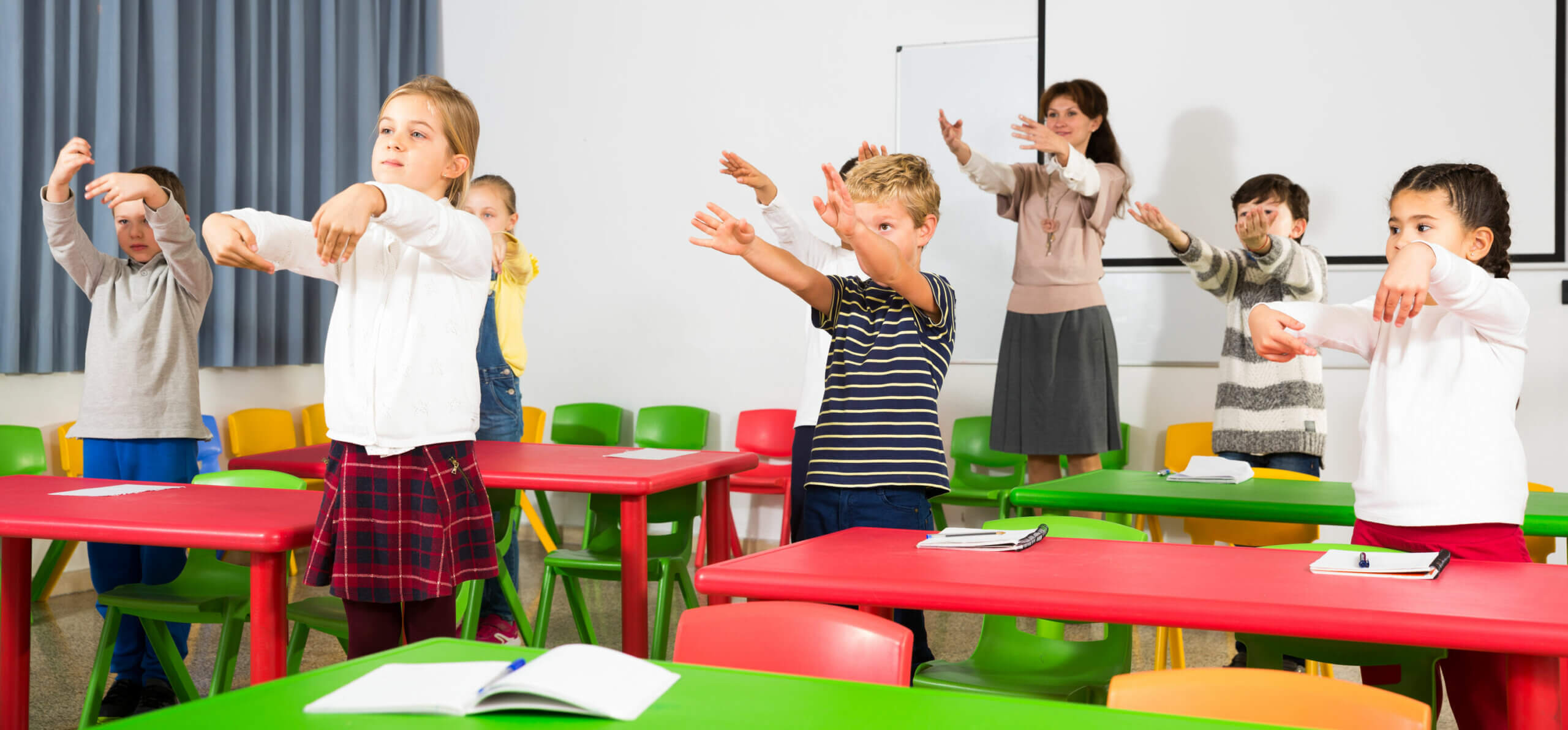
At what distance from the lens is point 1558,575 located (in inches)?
68.1

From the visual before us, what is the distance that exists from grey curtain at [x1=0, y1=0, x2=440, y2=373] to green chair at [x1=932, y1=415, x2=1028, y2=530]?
Result: 3.13m

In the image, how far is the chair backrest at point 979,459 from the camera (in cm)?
482

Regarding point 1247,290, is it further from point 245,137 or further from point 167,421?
point 245,137

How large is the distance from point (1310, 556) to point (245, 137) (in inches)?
187

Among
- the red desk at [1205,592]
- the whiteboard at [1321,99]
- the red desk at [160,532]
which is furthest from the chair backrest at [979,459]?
the red desk at [160,532]

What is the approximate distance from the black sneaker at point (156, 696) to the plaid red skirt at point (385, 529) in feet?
4.15

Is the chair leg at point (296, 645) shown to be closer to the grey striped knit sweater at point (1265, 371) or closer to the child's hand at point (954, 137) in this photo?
the child's hand at point (954, 137)

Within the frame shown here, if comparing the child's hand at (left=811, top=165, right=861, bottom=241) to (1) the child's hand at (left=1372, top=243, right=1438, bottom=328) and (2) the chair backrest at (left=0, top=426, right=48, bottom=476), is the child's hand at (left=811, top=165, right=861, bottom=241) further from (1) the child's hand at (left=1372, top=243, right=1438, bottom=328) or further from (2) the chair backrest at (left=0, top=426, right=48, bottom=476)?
(2) the chair backrest at (left=0, top=426, right=48, bottom=476)

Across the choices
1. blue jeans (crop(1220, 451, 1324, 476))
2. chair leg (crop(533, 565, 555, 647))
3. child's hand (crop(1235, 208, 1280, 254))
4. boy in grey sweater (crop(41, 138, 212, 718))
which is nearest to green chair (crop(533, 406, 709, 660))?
chair leg (crop(533, 565, 555, 647))

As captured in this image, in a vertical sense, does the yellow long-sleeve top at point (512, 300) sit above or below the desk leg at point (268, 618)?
above

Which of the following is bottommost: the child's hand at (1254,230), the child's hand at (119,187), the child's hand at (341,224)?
the child's hand at (341,224)

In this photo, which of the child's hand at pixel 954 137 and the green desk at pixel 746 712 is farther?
the child's hand at pixel 954 137

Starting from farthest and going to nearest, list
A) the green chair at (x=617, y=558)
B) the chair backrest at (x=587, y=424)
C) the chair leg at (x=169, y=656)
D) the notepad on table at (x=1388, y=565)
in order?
the chair backrest at (x=587, y=424) < the green chair at (x=617, y=558) < the chair leg at (x=169, y=656) < the notepad on table at (x=1388, y=565)

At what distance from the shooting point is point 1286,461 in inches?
140
